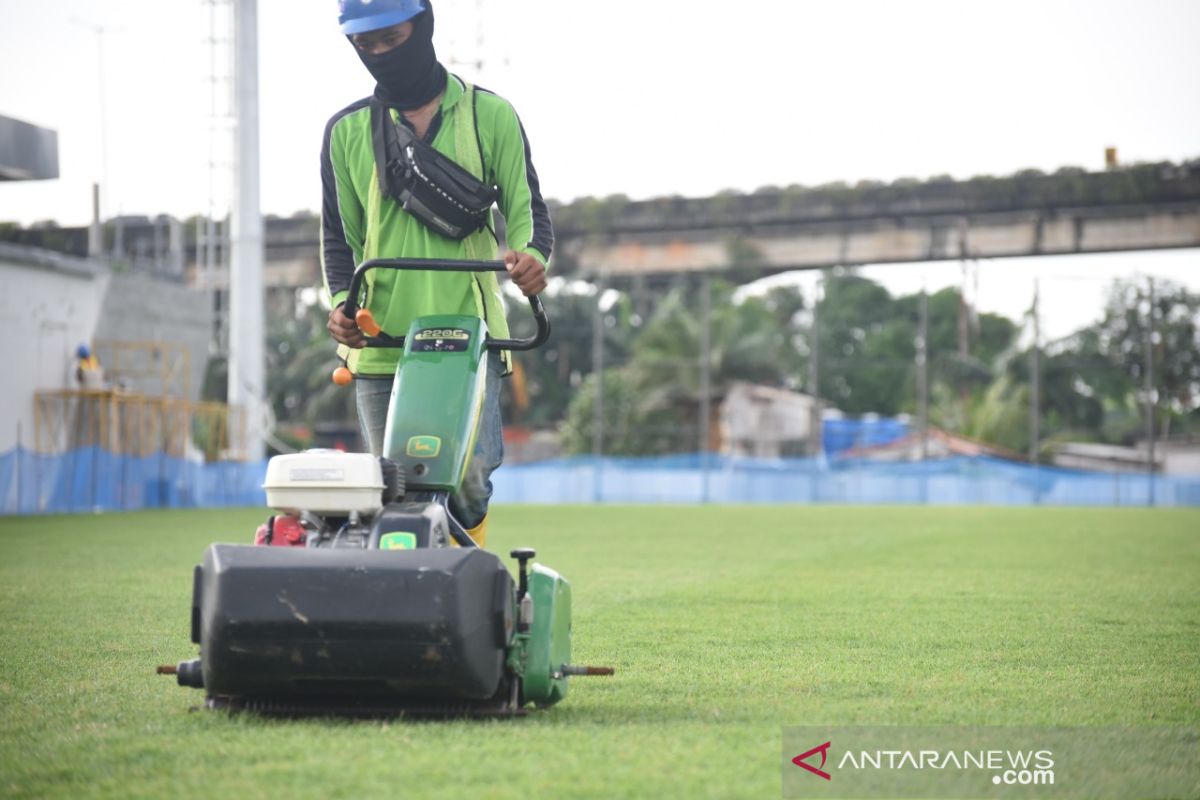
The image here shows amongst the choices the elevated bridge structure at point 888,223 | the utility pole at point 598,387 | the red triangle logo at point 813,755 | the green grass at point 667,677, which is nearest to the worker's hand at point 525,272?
the green grass at point 667,677

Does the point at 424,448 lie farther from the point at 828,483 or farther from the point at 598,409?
the point at 598,409

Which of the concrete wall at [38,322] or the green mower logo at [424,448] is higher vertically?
the concrete wall at [38,322]

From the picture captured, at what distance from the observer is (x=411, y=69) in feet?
15.2

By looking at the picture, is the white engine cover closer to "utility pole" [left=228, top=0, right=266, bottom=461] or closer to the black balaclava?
the black balaclava

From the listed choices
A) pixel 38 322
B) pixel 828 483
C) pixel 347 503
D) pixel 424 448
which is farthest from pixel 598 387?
pixel 347 503

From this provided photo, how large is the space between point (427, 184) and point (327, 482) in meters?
1.20

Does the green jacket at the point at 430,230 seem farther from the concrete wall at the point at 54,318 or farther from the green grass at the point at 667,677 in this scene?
the concrete wall at the point at 54,318

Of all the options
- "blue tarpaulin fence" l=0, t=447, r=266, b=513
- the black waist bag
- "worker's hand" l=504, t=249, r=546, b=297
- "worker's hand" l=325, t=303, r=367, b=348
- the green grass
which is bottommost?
"blue tarpaulin fence" l=0, t=447, r=266, b=513

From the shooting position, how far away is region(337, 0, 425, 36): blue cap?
443 cm

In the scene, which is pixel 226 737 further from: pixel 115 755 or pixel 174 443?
pixel 174 443

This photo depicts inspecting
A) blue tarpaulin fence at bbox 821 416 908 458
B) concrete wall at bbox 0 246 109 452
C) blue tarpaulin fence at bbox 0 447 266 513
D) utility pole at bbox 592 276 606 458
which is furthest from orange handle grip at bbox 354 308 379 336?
blue tarpaulin fence at bbox 821 416 908 458

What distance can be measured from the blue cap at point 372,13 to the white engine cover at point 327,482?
4.37 feet

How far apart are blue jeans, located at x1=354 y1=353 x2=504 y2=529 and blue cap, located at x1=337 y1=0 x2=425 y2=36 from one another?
3.25 ft

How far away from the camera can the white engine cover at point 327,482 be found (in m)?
3.82
